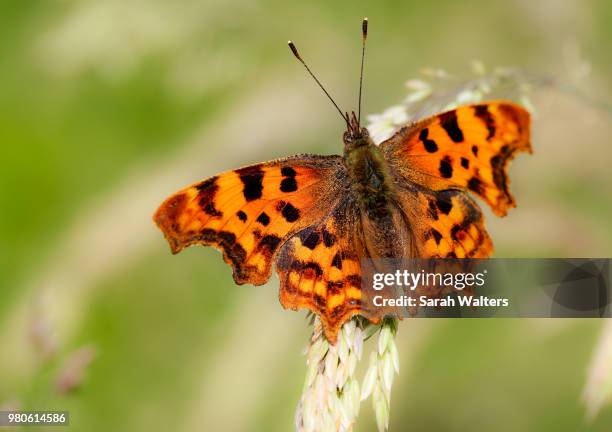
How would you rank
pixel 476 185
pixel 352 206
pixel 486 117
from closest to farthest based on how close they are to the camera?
pixel 486 117 < pixel 476 185 < pixel 352 206

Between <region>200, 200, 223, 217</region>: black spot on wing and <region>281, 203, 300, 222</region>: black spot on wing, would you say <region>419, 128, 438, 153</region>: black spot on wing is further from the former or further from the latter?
<region>200, 200, 223, 217</region>: black spot on wing

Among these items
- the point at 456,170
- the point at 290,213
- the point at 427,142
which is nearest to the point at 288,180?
the point at 290,213

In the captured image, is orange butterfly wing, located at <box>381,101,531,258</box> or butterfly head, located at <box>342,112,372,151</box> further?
butterfly head, located at <box>342,112,372,151</box>

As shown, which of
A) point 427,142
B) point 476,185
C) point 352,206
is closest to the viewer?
point 476,185

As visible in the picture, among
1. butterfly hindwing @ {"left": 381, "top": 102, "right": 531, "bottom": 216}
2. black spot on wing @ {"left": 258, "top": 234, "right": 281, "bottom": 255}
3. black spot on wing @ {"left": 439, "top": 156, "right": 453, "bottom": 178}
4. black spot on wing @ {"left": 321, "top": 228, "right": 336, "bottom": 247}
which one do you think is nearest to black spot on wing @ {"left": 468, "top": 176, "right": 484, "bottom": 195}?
butterfly hindwing @ {"left": 381, "top": 102, "right": 531, "bottom": 216}

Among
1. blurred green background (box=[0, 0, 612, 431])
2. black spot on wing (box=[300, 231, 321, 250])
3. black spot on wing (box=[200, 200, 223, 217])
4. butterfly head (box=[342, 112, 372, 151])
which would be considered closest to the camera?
black spot on wing (box=[200, 200, 223, 217])

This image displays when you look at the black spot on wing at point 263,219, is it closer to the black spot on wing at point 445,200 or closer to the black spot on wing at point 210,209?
the black spot on wing at point 210,209

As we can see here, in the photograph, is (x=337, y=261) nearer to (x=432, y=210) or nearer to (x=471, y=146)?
(x=432, y=210)
